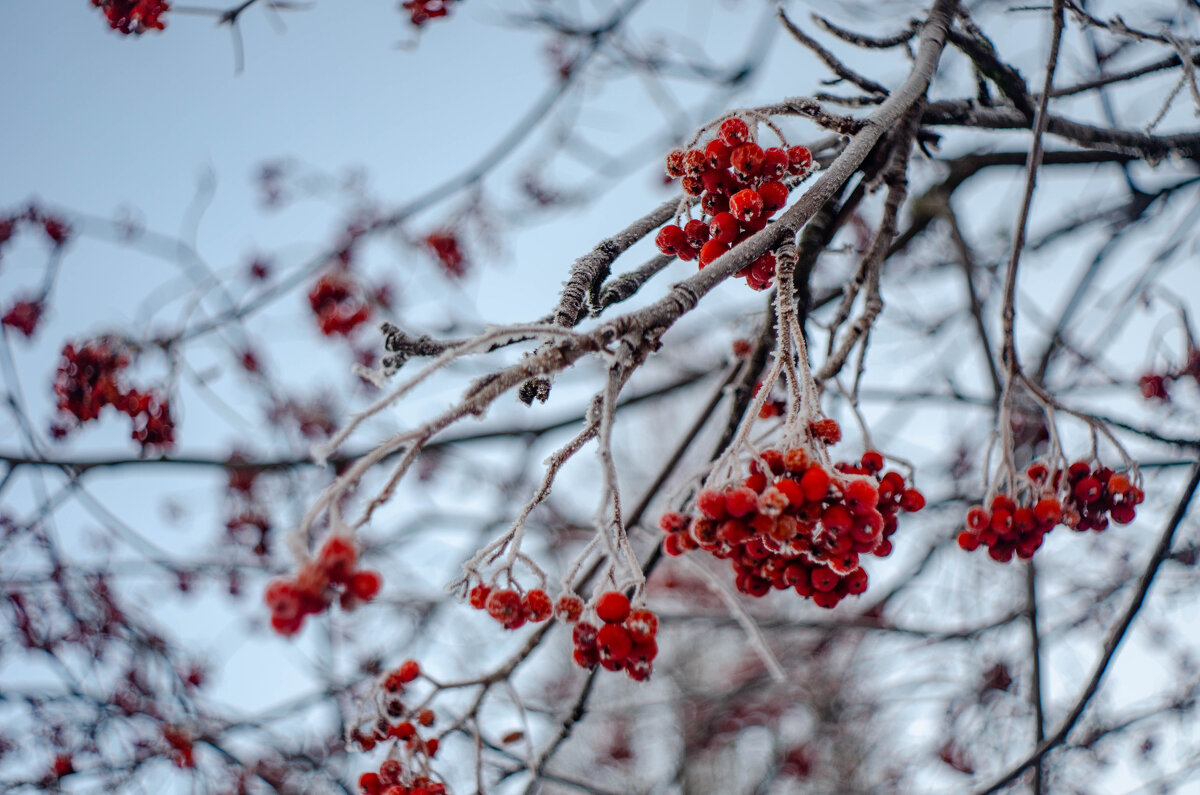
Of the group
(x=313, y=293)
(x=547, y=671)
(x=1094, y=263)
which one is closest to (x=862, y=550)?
(x=1094, y=263)

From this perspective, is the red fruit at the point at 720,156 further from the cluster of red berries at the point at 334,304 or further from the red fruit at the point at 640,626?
the cluster of red berries at the point at 334,304

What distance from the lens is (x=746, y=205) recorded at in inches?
53.3

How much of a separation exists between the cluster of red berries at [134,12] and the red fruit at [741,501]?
259 centimetres

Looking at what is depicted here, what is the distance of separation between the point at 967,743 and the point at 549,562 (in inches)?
142

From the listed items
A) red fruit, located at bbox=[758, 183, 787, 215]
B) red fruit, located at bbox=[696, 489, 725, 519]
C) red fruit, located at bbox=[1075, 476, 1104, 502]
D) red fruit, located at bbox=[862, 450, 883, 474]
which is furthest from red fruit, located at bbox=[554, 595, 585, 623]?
red fruit, located at bbox=[1075, 476, 1104, 502]

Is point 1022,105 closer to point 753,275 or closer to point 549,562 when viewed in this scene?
point 753,275

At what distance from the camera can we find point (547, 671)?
36.7ft

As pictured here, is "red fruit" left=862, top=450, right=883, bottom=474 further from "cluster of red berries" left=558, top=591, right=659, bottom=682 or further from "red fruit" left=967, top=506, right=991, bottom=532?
"cluster of red berries" left=558, top=591, right=659, bottom=682

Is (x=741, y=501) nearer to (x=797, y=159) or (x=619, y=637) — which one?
(x=619, y=637)

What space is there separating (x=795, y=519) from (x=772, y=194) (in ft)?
2.02

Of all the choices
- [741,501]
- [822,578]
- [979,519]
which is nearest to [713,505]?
[741,501]

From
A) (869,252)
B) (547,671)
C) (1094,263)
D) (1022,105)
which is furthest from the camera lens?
(547,671)

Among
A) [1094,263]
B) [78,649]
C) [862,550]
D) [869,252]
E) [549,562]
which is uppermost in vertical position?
[549,562]

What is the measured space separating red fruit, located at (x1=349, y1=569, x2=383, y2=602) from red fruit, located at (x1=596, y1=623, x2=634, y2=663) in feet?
1.53
